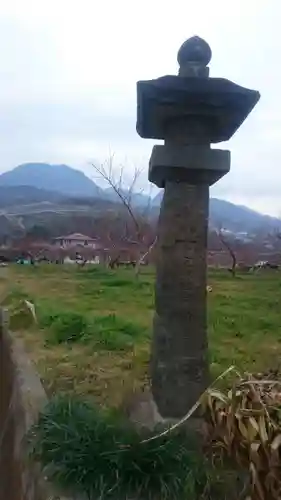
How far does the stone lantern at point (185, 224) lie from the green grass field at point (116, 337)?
0.57m

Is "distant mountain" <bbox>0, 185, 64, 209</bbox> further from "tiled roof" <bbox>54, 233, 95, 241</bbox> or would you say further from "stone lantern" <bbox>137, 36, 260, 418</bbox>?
"stone lantern" <bbox>137, 36, 260, 418</bbox>

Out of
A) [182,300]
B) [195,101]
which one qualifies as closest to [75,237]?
[182,300]

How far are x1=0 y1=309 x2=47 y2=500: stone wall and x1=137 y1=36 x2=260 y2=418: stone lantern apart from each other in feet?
2.32

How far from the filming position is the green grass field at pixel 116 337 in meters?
3.89

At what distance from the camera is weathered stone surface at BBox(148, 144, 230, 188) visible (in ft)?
8.64

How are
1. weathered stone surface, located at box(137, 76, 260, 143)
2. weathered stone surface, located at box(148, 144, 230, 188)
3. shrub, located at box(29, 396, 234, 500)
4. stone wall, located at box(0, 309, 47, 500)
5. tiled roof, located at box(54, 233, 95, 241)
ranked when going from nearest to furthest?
shrub, located at box(29, 396, 234, 500) → stone wall, located at box(0, 309, 47, 500) → weathered stone surface, located at box(137, 76, 260, 143) → weathered stone surface, located at box(148, 144, 230, 188) → tiled roof, located at box(54, 233, 95, 241)

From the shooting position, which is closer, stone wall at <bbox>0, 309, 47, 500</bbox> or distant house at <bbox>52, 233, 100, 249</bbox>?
stone wall at <bbox>0, 309, 47, 500</bbox>

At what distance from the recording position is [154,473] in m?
1.83

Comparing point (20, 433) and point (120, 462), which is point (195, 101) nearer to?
point (120, 462)

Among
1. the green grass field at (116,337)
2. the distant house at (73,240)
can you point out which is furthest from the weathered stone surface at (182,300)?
the distant house at (73,240)

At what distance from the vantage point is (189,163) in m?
2.63

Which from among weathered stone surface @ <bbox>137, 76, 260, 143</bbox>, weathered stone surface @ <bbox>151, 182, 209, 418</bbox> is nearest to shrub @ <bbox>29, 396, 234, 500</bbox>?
weathered stone surface @ <bbox>151, 182, 209, 418</bbox>

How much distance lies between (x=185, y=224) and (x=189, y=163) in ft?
0.99

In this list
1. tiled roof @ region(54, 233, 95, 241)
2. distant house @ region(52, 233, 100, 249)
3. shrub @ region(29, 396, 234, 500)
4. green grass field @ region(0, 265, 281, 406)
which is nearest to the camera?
shrub @ region(29, 396, 234, 500)
